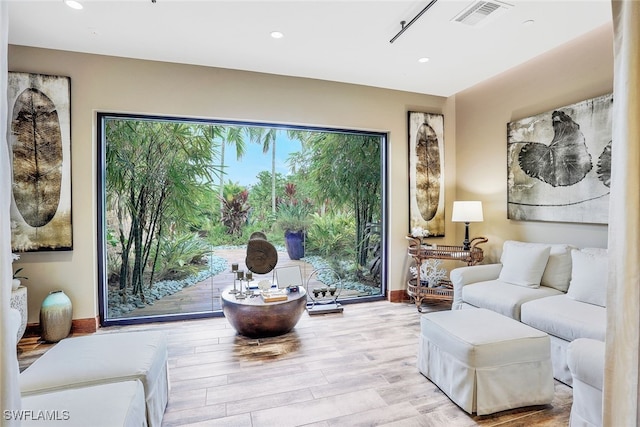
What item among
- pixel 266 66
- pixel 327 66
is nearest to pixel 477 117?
pixel 327 66

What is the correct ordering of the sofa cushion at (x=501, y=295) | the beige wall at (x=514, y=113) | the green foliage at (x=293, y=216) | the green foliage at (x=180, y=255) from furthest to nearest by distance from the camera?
the green foliage at (x=293, y=216) < the green foliage at (x=180, y=255) < the beige wall at (x=514, y=113) < the sofa cushion at (x=501, y=295)

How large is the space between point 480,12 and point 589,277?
2.42 m

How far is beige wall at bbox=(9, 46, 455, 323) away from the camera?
3318 millimetres

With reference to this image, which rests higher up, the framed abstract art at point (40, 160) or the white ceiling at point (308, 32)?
the white ceiling at point (308, 32)

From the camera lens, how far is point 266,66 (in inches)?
146

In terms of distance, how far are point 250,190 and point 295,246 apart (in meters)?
0.95

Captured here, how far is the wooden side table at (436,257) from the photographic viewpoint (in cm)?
398

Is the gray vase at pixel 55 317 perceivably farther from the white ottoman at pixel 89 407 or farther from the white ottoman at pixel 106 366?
the white ottoman at pixel 89 407

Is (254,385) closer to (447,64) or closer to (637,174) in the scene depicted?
(637,174)

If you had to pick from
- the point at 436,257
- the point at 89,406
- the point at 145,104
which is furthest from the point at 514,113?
the point at 89,406

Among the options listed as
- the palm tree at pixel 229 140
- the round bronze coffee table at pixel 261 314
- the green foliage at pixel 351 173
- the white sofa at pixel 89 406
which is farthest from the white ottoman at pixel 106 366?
the green foliage at pixel 351 173

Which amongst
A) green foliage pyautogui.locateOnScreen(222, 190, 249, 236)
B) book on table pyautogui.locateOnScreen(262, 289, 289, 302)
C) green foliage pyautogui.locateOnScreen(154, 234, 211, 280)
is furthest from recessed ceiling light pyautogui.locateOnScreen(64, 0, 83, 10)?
book on table pyautogui.locateOnScreen(262, 289, 289, 302)

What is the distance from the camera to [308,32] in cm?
296

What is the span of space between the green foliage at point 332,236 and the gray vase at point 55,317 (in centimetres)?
272
